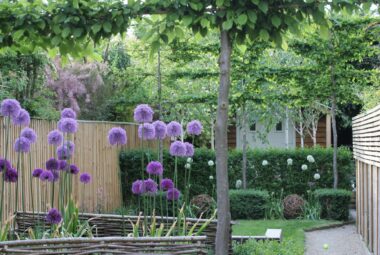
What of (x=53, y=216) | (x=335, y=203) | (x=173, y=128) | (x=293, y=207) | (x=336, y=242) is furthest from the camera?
(x=293, y=207)

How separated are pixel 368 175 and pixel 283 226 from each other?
2.99 metres

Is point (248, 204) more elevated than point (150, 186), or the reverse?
point (150, 186)

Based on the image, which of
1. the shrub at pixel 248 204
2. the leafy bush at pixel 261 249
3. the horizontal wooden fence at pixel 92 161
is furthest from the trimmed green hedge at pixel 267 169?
the leafy bush at pixel 261 249

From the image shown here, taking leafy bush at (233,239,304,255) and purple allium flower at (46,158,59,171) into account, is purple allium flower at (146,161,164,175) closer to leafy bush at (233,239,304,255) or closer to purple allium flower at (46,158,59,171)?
purple allium flower at (46,158,59,171)

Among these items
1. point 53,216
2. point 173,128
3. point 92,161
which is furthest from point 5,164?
point 92,161

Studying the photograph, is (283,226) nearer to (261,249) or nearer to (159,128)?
(261,249)

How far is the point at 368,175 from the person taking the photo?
28.4 ft

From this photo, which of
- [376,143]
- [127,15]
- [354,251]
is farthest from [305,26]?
[354,251]

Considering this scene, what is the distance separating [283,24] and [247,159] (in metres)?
9.68

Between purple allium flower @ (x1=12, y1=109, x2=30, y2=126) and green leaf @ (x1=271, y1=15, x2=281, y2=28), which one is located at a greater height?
green leaf @ (x1=271, y1=15, x2=281, y2=28)

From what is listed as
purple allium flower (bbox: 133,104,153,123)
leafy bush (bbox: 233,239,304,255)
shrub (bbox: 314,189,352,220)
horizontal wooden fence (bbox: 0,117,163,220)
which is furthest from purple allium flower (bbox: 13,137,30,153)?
shrub (bbox: 314,189,352,220)

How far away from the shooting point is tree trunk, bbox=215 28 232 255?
429cm

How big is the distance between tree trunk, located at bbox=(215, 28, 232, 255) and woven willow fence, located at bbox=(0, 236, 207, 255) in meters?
0.18

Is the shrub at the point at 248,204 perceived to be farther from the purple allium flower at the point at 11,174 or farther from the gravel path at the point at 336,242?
the purple allium flower at the point at 11,174
